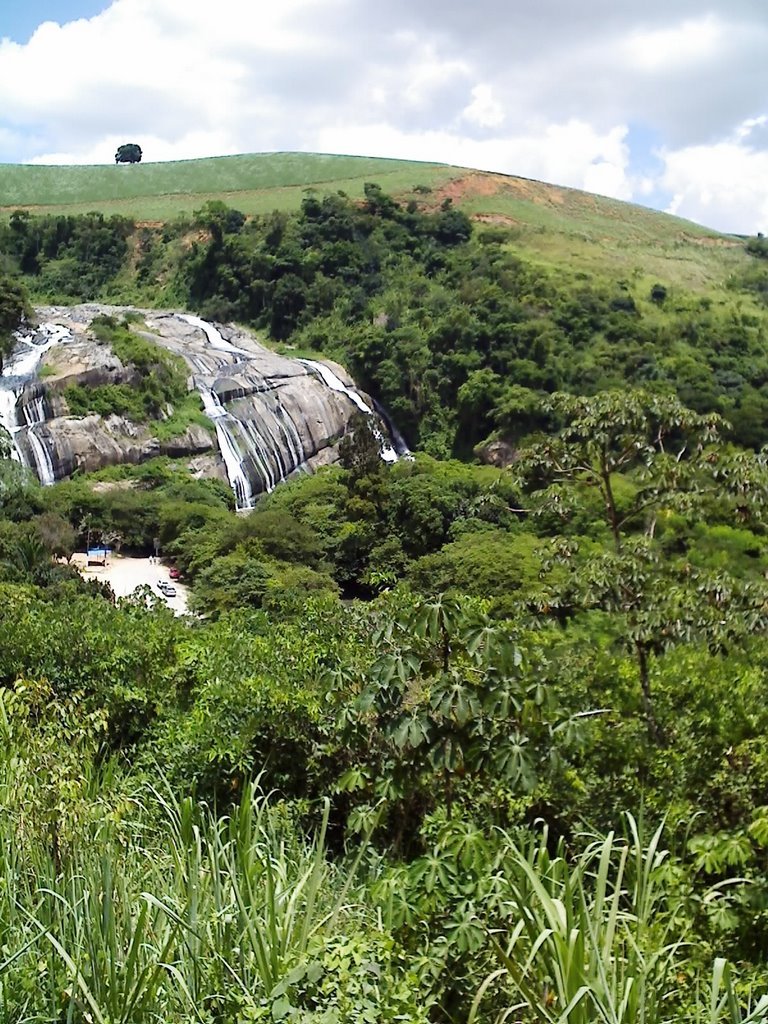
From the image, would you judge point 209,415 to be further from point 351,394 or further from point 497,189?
point 497,189

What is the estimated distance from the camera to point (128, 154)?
92.4 meters

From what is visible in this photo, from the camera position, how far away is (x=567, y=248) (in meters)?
60.7

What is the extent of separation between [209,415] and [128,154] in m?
62.3

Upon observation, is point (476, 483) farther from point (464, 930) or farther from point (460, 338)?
point (464, 930)

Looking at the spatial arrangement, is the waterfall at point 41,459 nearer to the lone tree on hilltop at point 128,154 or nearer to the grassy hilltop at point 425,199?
the grassy hilltop at point 425,199

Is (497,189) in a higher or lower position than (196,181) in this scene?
lower

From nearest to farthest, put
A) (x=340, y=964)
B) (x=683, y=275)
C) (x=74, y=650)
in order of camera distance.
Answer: (x=340, y=964) < (x=74, y=650) < (x=683, y=275)

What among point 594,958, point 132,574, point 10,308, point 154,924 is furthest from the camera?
point 10,308

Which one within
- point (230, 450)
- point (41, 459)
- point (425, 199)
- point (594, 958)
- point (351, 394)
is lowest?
point (41, 459)

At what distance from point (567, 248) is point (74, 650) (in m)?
58.6

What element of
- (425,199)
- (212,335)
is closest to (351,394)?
(212,335)

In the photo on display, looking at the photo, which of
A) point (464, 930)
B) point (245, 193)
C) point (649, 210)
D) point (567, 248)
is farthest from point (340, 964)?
point (649, 210)

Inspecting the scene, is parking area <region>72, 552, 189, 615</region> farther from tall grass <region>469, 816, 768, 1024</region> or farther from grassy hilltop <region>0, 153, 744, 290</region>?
grassy hilltop <region>0, 153, 744, 290</region>

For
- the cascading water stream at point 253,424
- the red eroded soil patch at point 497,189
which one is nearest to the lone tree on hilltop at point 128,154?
the red eroded soil patch at point 497,189
